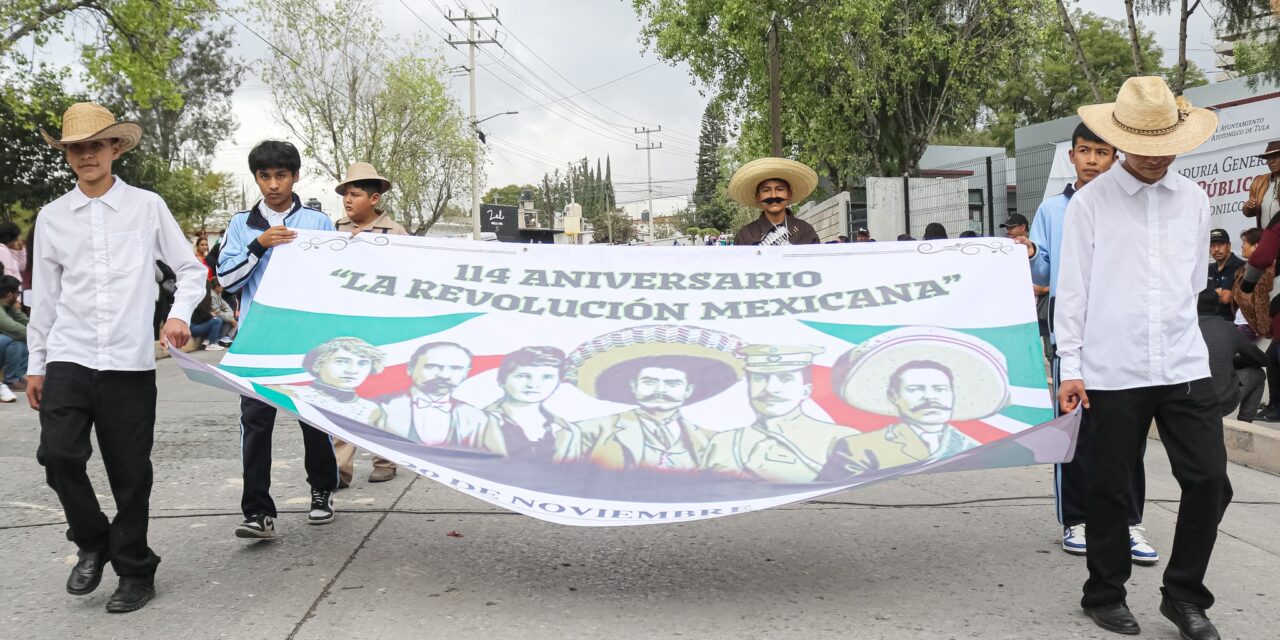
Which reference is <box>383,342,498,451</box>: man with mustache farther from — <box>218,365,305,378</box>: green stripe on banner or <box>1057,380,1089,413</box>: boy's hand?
<box>1057,380,1089,413</box>: boy's hand

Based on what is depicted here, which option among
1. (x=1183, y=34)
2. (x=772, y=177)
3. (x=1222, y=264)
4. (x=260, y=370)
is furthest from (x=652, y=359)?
(x=1183, y=34)

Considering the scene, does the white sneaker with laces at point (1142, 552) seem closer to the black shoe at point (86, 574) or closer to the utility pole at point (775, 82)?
the black shoe at point (86, 574)

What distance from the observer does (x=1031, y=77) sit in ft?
144

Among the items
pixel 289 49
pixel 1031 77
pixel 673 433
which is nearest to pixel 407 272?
pixel 673 433

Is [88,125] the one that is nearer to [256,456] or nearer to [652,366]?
[256,456]

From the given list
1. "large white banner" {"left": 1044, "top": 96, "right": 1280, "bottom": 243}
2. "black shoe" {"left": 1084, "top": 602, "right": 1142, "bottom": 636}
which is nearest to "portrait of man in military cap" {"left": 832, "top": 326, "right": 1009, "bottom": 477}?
"black shoe" {"left": 1084, "top": 602, "right": 1142, "bottom": 636}

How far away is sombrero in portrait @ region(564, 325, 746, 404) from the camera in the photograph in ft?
13.3

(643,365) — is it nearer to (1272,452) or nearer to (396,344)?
(396,344)

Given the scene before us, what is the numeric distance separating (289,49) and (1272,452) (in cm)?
Result: 3417

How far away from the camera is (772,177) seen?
5.61 metres

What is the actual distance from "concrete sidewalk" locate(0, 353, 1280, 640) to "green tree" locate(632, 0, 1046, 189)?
20698 mm


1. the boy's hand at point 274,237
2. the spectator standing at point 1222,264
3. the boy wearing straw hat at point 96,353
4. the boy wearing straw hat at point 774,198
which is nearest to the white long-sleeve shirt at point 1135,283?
the boy wearing straw hat at point 774,198

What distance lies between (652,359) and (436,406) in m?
0.90

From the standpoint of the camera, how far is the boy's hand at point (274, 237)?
4.56m
